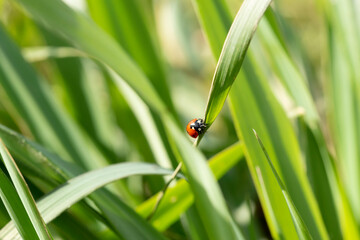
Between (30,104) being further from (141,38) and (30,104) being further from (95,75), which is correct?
(95,75)

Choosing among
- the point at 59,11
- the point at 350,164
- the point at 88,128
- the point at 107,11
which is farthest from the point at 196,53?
the point at 59,11

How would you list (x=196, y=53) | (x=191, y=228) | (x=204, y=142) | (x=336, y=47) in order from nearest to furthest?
(x=191, y=228) < (x=336, y=47) < (x=204, y=142) < (x=196, y=53)

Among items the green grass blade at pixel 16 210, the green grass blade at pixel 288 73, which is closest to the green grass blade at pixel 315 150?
the green grass blade at pixel 288 73

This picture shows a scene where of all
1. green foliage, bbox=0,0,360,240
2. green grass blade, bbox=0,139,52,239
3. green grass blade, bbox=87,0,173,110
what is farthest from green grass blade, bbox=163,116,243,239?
green grass blade, bbox=87,0,173,110

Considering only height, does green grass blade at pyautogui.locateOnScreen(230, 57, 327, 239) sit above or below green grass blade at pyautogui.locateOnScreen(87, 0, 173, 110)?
below

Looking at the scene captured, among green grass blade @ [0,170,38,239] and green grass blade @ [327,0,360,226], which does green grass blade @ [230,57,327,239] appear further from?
green grass blade @ [0,170,38,239]
